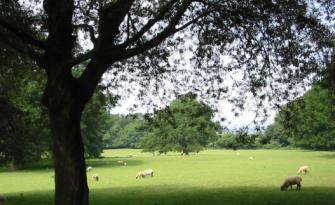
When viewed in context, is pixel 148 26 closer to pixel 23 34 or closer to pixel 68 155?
pixel 23 34

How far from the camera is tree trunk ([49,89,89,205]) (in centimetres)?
1279

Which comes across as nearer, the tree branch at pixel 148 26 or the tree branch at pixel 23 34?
the tree branch at pixel 23 34

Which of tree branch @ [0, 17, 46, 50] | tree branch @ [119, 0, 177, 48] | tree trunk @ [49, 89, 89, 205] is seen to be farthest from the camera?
tree branch @ [119, 0, 177, 48]

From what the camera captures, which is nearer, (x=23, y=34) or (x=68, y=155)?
(x=68, y=155)

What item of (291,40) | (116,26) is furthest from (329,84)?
(116,26)

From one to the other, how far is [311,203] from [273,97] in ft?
21.0

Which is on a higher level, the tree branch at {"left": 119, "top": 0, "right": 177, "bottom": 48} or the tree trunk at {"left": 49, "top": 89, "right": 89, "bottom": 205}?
the tree branch at {"left": 119, "top": 0, "right": 177, "bottom": 48}

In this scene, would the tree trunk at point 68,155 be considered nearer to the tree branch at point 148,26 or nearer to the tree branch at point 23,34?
the tree branch at point 23,34

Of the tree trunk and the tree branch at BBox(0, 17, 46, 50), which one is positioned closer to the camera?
the tree trunk

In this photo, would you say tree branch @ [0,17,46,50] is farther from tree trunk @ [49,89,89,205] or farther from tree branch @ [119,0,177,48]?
tree branch @ [119,0,177,48]

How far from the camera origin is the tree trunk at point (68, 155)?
42.0 feet

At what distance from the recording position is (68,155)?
1290cm

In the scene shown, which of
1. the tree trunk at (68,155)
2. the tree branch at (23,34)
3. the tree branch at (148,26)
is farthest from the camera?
the tree branch at (148,26)

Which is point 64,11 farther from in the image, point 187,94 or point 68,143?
point 187,94
